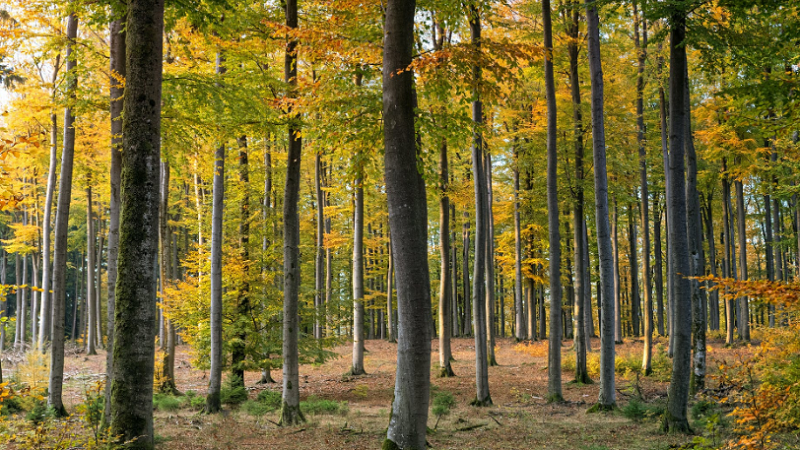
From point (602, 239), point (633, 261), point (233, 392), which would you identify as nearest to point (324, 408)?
point (233, 392)

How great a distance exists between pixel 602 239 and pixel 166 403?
414 inches

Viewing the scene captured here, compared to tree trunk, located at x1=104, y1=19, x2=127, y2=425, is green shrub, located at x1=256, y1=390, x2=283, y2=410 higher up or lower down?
lower down

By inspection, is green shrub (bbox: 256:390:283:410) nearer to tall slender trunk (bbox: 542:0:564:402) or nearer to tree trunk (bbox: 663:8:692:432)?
tall slender trunk (bbox: 542:0:564:402)

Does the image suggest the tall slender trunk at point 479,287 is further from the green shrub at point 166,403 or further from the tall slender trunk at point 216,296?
the green shrub at point 166,403

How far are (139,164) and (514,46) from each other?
520cm

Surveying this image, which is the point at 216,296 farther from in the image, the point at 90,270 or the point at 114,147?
the point at 90,270

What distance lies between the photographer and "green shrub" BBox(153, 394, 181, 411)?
11.9 m

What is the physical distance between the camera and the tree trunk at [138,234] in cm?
519

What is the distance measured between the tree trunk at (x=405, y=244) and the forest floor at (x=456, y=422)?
82.0 inches

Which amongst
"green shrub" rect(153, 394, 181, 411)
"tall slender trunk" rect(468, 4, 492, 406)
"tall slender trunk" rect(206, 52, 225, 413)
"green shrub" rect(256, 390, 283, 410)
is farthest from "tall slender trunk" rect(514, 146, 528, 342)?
"green shrub" rect(153, 394, 181, 411)

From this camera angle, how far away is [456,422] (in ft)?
32.4

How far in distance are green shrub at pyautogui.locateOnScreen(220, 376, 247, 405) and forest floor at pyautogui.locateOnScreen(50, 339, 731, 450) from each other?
0.31 m

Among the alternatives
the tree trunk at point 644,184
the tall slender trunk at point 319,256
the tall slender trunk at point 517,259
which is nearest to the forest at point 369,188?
the tree trunk at point 644,184

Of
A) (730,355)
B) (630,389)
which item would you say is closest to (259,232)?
(630,389)
